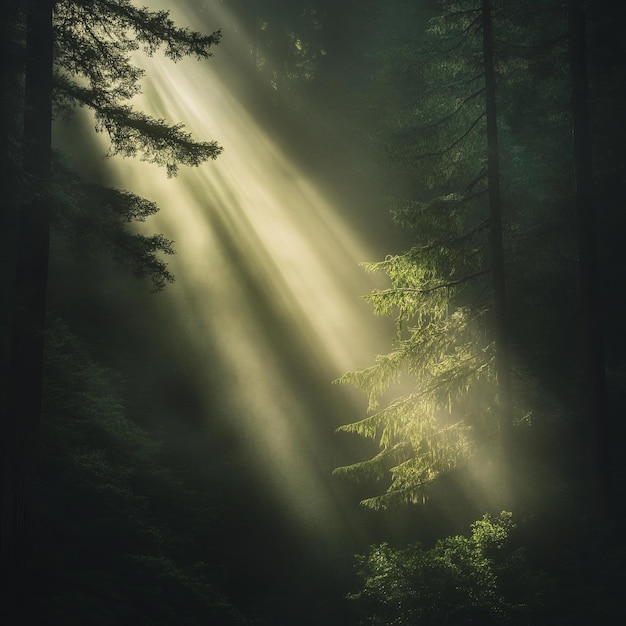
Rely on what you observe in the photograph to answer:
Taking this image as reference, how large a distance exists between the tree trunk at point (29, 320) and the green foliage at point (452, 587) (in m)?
5.06

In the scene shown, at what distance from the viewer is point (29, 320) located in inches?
325

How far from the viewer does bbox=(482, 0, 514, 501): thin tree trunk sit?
11.6 m

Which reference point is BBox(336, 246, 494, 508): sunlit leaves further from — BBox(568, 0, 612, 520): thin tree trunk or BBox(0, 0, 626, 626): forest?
BBox(568, 0, 612, 520): thin tree trunk

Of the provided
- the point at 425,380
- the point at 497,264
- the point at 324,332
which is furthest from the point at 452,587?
the point at 324,332

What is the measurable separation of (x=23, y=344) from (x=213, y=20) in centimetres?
2930

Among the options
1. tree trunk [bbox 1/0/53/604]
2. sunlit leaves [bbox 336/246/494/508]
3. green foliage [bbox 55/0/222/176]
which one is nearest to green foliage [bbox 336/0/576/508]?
sunlit leaves [bbox 336/246/494/508]

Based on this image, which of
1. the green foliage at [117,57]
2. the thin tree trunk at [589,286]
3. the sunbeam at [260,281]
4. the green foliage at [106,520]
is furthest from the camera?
the sunbeam at [260,281]

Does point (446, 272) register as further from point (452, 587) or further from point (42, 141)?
point (42, 141)

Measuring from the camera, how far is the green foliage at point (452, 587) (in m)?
9.15

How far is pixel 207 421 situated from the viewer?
21.3m

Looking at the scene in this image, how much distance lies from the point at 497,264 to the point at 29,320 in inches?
322

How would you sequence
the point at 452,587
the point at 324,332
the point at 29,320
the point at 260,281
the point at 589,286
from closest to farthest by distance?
the point at 29,320, the point at 452,587, the point at 589,286, the point at 324,332, the point at 260,281

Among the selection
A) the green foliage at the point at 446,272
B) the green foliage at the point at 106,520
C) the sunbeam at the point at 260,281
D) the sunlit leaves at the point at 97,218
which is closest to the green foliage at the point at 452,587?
the green foliage at the point at 446,272

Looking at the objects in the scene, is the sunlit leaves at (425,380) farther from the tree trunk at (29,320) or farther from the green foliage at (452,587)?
the tree trunk at (29,320)
